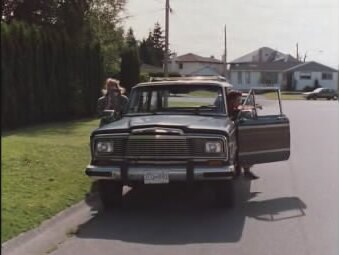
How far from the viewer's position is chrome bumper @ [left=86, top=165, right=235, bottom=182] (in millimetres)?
8242

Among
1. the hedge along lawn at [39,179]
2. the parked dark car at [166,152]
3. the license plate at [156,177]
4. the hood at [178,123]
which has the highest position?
the hood at [178,123]

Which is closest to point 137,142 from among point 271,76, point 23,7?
point 23,7

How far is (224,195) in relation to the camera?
29.0 feet

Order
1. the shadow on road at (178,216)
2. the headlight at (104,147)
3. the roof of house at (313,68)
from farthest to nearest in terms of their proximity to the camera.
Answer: the roof of house at (313,68) < the headlight at (104,147) < the shadow on road at (178,216)

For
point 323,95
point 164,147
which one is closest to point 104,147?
point 164,147

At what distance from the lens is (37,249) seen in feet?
22.1

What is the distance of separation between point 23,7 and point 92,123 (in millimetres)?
8594

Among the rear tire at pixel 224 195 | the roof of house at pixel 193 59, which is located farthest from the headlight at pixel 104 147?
the roof of house at pixel 193 59

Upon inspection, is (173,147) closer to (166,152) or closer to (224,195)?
(166,152)

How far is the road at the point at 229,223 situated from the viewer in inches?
268

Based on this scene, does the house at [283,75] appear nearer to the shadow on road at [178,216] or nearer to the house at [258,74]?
the house at [258,74]

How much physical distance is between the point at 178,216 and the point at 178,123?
4.07 feet

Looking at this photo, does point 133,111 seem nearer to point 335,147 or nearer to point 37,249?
point 37,249

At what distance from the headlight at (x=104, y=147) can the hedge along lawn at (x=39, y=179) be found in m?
0.91
